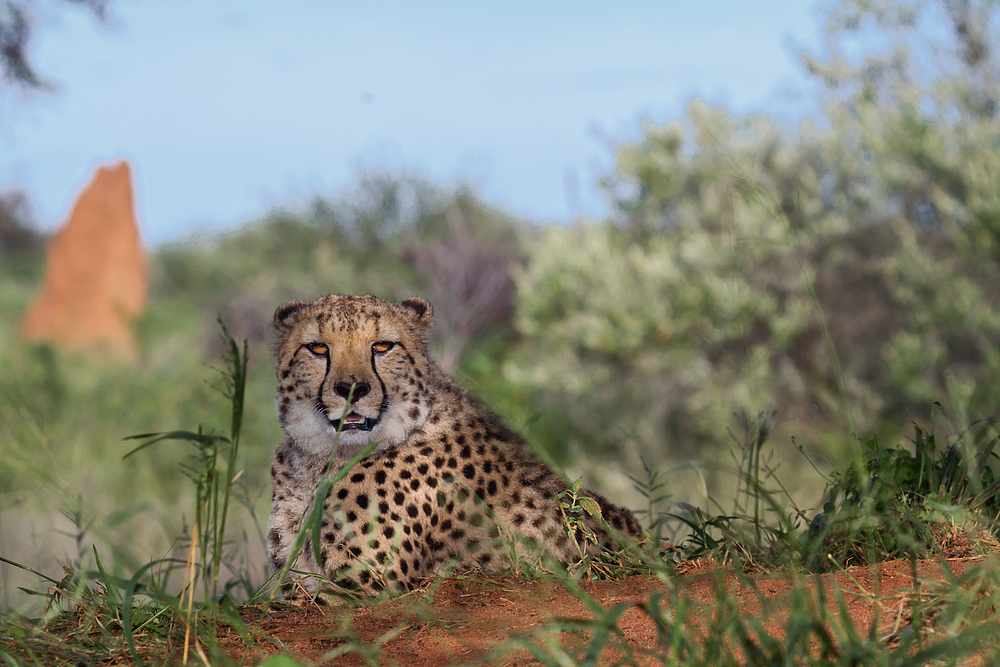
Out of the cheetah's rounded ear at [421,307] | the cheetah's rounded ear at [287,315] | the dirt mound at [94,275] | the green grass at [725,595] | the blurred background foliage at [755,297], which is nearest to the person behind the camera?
the green grass at [725,595]

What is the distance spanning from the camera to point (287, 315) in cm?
331

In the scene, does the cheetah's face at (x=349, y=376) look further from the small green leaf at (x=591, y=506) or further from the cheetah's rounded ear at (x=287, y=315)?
the small green leaf at (x=591, y=506)

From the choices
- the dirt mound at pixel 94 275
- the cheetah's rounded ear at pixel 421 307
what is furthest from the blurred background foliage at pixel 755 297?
the cheetah's rounded ear at pixel 421 307

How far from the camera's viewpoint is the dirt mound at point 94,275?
1898 cm

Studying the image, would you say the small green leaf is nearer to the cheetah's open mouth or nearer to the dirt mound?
the cheetah's open mouth

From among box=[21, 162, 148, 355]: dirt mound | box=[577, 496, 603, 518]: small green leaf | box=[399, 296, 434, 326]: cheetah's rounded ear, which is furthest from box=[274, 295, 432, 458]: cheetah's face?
box=[21, 162, 148, 355]: dirt mound

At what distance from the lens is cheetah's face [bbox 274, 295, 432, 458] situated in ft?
9.88

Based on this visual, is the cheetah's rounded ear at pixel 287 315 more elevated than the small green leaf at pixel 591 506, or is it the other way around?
the cheetah's rounded ear at pixel 287 315

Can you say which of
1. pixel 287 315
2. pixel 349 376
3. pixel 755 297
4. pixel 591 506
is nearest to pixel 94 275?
pixel 755 297

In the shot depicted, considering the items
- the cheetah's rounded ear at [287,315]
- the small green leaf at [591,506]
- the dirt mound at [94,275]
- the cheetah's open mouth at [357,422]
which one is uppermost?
the dirt mound at [94,275]

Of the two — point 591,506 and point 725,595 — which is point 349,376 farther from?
point 725,595

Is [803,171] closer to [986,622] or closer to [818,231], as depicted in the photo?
[818,231]

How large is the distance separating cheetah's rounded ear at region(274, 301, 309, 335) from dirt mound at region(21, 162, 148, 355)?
56.5 ft

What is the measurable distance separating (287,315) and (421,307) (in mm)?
496
